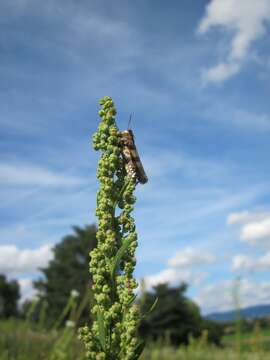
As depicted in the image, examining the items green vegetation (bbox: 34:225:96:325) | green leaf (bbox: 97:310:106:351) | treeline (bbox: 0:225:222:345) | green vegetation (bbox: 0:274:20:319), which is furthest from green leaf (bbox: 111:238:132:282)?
green vegetation (bbox: 0:274:20:319)

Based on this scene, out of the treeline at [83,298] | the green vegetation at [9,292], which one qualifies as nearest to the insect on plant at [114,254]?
the treeline at [83,298]

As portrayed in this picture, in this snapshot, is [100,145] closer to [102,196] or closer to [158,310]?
[102,196]

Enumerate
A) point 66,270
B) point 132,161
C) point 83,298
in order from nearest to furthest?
point 132,161, point 83,298, point 66,270

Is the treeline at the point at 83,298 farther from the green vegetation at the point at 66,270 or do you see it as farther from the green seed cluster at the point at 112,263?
the green seed cluster at the point at 112,263

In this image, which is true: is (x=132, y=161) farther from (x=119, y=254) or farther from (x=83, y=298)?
(x=83, y=298)

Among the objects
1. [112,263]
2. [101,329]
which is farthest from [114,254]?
[101,329]

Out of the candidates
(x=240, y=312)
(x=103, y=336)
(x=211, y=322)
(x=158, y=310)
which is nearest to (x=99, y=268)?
(x=103, y=336)
